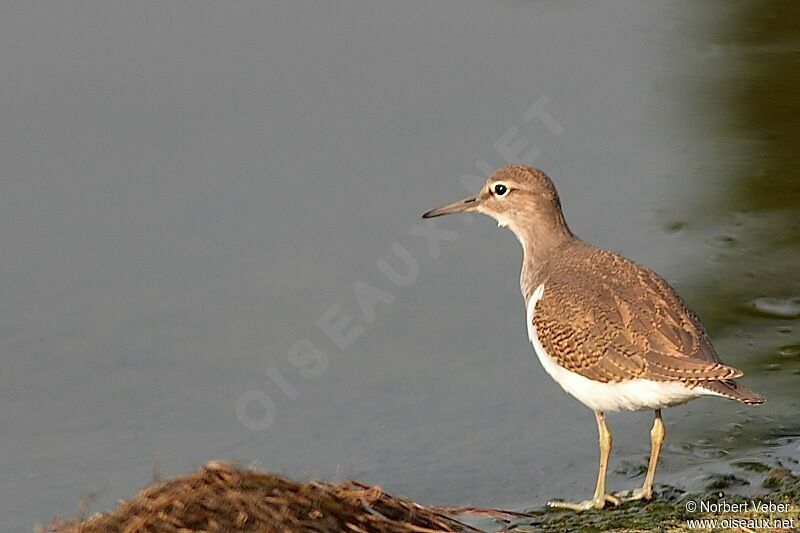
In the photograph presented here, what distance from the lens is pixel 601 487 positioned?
711cm

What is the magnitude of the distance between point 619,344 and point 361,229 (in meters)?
3.20

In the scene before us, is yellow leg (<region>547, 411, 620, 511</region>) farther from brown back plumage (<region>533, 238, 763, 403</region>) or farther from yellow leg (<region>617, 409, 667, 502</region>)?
brown back plumage (<region>533, 238, 763, 403</region>)

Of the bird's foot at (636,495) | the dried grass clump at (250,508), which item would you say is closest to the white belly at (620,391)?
the bird's foot at (636,495)

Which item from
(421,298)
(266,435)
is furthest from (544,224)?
(266,435)

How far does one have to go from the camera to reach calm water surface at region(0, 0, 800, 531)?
25.8 ft

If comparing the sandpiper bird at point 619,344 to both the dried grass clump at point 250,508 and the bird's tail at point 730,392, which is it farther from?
the dried grass clump at point 250,508

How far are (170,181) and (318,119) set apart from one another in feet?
4.48

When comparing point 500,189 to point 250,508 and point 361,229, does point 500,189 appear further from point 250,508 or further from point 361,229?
point 250,508

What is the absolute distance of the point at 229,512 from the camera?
5.79 m

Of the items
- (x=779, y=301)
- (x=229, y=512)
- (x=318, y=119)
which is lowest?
(x=229, y=512)

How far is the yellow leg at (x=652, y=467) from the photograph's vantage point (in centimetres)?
701

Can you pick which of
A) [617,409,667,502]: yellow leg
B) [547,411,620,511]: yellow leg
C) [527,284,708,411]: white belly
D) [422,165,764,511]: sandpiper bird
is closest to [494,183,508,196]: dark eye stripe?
[422,165,764,511]: sandpiper bird

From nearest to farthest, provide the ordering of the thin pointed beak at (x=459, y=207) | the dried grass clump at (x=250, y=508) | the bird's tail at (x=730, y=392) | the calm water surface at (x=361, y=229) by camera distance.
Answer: the dried grass clump at (x=250, y=508) → the bird's tail at (x=730, y=392) → the calm water surface at (x=361, y=229) → the thin pointed beak at (x=459, y=207)

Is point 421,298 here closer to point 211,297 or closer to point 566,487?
point 211,297
